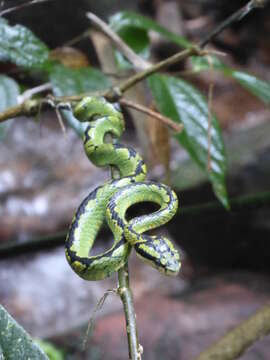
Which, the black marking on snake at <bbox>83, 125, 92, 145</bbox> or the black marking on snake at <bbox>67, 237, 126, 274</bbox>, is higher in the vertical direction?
the black marking on snake at <bbox>83, 125, 92, 145</bbox>

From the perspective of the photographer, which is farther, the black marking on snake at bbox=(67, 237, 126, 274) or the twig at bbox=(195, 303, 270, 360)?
the twig at bbox=(195, 303, 270, 360)

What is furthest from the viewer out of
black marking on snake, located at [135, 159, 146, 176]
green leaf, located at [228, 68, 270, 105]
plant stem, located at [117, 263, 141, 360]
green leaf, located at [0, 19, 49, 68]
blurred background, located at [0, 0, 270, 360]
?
blurred background, located at [0, 0, 270, 360]

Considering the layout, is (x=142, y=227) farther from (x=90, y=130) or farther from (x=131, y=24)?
(x=131, y=24)

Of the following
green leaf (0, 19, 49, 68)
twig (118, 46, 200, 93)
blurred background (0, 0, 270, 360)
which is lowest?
blurred background (0, 0, 270, 360)

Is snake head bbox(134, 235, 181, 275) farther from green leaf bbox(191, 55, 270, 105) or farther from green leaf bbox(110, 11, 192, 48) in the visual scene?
green leaf bbox(110, 11, 192, 48)

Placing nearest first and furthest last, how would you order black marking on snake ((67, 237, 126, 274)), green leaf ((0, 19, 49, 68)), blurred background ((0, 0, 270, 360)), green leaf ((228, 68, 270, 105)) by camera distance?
black marking on snake ((67, 237, 126, 274)) → green leaf ((0, 19, 49, 68)) → green leaf ((228, 68, 270, 105)) → blurred background ((0, 0, 270, 360))

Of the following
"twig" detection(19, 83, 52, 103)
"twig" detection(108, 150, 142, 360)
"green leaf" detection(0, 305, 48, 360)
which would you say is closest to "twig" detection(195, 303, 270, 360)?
"twig" detection(108, 150, 142, 360)

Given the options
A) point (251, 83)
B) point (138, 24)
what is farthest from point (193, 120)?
point (138, 24)

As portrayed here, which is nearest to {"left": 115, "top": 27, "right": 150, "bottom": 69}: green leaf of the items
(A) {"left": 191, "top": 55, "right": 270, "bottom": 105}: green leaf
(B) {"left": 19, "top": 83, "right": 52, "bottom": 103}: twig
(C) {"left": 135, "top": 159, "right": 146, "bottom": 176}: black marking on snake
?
(A) {"left": 191, "top": 55, "right": 270, "bottom": 105}: green leaf
